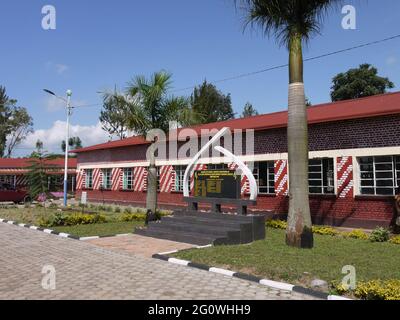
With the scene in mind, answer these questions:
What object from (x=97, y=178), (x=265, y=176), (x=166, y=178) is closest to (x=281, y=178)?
(x=265, y=176)

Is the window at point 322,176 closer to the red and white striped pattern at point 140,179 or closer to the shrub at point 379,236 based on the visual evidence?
the shrub at point 379,236

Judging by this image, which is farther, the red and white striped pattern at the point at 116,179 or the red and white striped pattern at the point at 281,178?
the red and white striped pattern at the point at 116,179

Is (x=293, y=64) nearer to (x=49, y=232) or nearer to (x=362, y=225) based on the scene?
(x=362, y=225)

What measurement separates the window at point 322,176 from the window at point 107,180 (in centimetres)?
1685

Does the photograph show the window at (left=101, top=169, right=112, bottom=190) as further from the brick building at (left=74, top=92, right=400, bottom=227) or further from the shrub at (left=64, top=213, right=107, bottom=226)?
the shrub at (left=64, top=213, right=107, bottom=226)

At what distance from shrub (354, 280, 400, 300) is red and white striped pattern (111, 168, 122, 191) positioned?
2333cm

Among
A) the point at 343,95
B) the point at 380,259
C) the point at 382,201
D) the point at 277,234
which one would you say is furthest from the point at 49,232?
the point at 343,95

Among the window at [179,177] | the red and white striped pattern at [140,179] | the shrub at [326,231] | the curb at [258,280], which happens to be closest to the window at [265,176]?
the shrub at [326,231]

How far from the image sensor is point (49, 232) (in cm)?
1459

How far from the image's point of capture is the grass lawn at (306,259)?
760cm

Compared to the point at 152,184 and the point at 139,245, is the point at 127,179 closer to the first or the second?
the point at 152,184

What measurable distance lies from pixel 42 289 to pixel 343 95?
42580 millimetres

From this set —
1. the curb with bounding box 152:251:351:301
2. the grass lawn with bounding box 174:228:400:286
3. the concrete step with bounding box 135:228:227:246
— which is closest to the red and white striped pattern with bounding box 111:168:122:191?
the concrete step with bounding box 135:228:227:246

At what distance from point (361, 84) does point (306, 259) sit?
38.7 m
